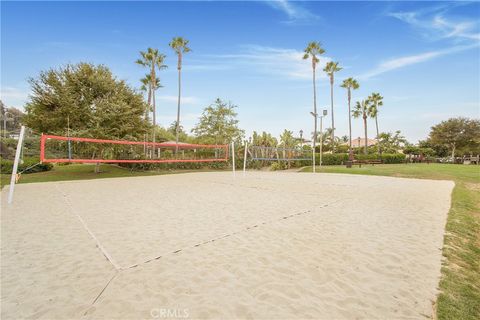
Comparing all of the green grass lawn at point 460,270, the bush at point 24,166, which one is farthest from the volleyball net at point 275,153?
the green grass lawn at point 460,270

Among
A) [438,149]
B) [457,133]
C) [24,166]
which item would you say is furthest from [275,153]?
[438,149]

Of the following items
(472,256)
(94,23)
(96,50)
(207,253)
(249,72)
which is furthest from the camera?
(249,72)

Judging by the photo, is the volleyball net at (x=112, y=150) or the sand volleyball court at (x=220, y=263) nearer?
the sand volleyball court at (x=220, y=263)

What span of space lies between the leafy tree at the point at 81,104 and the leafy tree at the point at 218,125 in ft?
40.6

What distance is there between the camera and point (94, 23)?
16562 mm

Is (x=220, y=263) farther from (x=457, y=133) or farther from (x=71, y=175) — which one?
(x=457, y=133)

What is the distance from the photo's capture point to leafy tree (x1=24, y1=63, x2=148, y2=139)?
1488 cm

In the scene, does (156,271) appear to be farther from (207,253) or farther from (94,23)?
(94,23)

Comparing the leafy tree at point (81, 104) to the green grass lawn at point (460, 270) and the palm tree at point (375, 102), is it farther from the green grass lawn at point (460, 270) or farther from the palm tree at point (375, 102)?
the palm tree at point (375, 102)

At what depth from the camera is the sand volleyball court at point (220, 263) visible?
2230 millimetres

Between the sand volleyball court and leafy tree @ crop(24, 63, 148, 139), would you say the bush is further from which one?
the sand volleyball court

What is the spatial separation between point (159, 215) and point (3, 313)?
3464 mm

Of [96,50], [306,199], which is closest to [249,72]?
[96,50]

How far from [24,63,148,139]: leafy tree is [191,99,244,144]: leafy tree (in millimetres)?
12388
